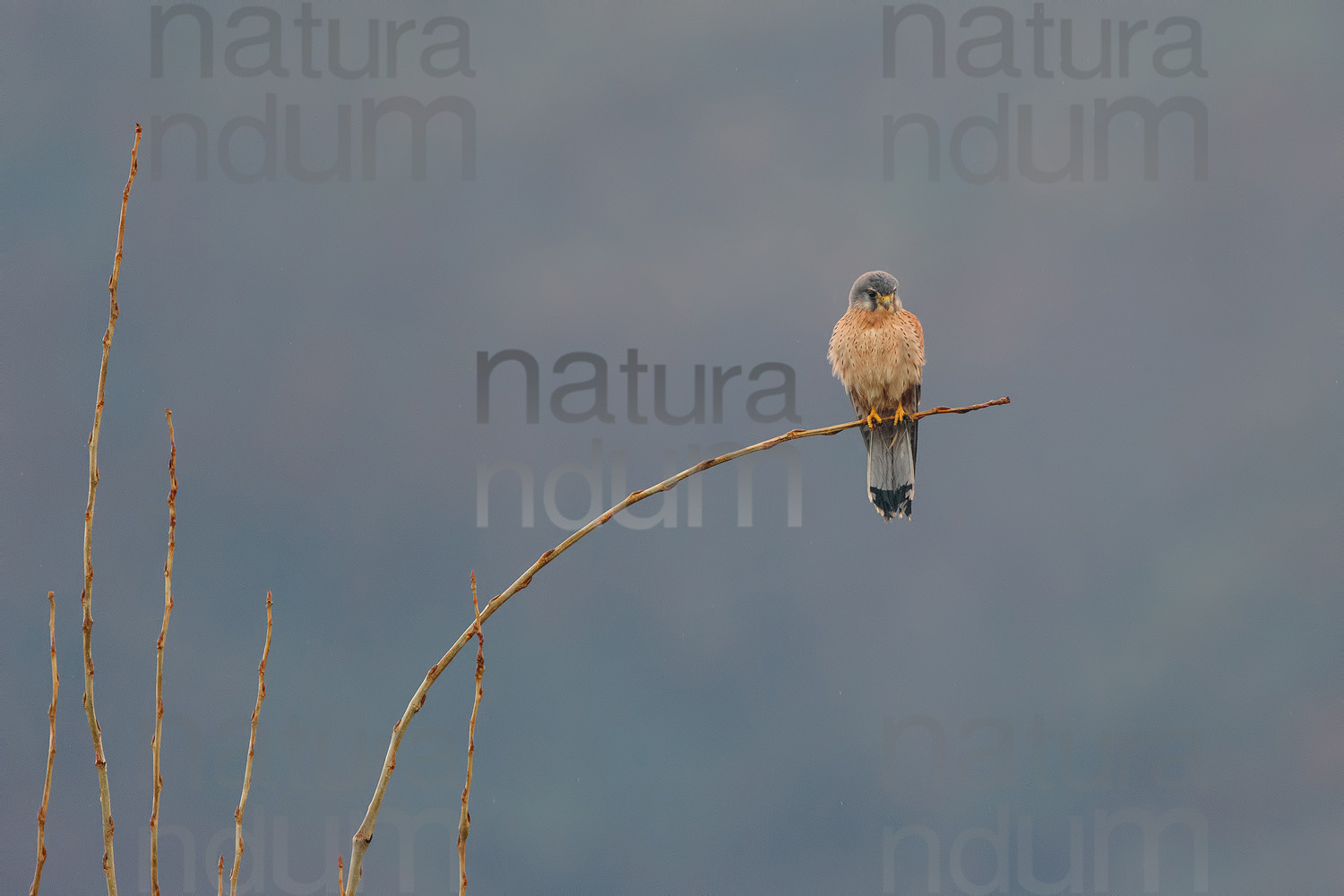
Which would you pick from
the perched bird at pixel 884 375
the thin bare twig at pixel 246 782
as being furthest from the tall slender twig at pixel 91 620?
the perched bird at pixel 884 375

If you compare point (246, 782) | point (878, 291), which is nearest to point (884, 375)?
point (878, 291)

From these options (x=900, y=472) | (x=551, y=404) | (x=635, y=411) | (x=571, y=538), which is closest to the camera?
(x=571, y=538)

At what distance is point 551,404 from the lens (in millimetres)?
7391

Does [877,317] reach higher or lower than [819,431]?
higher

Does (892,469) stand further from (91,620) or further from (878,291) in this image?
(91,620)

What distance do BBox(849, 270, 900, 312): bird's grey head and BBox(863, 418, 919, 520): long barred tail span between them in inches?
18.5

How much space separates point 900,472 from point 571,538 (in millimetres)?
3041

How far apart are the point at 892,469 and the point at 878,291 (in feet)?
2.26

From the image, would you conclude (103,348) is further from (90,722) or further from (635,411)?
(635,411)

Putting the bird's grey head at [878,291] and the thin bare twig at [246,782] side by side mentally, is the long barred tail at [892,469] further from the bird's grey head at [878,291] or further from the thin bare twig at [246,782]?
the thin bare twig at [246,782]

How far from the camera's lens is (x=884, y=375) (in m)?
3.98

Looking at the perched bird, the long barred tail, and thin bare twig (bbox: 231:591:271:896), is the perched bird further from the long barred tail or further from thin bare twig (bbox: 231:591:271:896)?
thin bare twig (bbox: 231:591:271:896)

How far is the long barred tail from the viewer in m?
3.89

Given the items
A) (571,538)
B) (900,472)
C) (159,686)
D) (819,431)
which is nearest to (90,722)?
(159,686)
